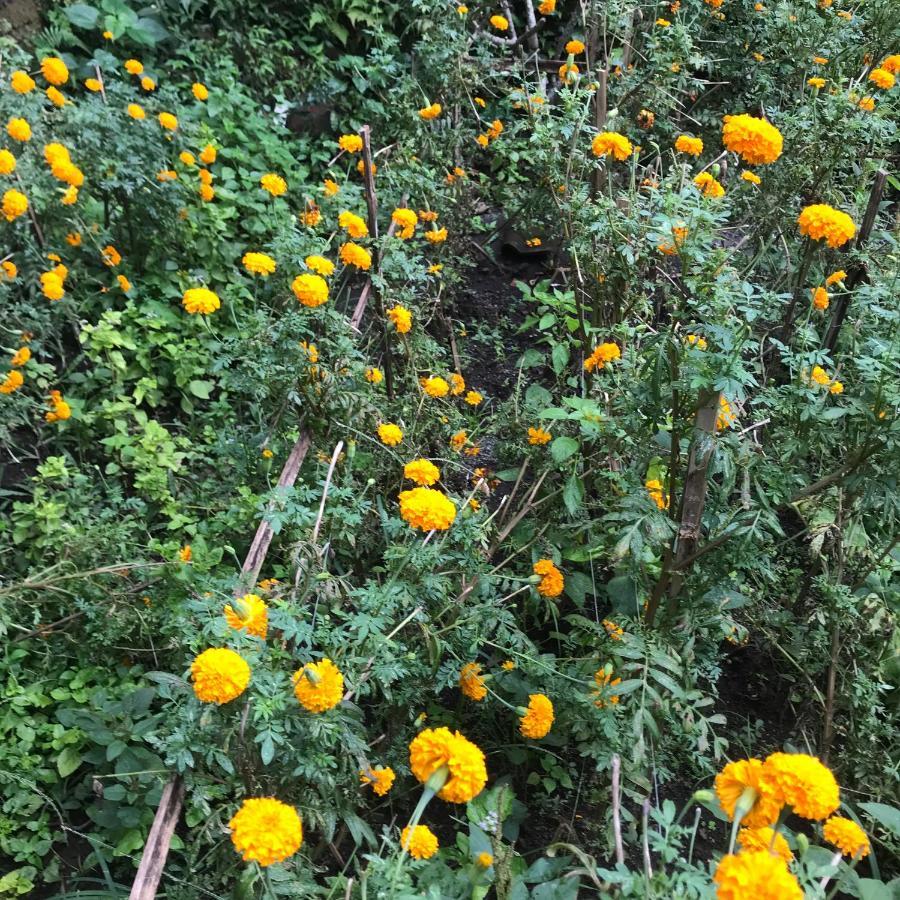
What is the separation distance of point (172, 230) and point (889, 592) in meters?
2.84

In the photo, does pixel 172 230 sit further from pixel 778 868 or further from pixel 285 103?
pixel 778 868

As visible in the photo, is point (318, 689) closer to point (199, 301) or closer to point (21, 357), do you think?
point (199, 301)

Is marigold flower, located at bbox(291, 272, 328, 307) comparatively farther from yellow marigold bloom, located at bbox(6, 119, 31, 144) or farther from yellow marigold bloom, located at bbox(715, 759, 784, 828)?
yellow marigold bloom, located at bbox(715, 759, 784, 828)

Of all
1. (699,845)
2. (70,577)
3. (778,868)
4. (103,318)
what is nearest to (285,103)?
(103,318)

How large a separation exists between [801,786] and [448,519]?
84 cm

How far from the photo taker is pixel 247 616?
1.42m

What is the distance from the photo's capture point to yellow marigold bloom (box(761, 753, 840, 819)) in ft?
3.37

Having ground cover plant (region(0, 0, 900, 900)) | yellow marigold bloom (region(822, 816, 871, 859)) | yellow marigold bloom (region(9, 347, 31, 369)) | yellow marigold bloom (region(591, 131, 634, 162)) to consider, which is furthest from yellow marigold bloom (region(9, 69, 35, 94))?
yellow marigold bloom (region(822, 816, 871, 859))

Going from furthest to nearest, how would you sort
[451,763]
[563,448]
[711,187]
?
[563,448]
[711,187]
[451,763]

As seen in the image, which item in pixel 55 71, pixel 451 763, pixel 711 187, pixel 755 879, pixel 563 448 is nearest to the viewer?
pixel 755 879

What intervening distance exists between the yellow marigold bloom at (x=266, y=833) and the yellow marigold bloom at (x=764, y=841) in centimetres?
64

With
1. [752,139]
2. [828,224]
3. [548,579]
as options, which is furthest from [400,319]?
[828,224]

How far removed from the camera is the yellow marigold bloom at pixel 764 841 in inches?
41.9

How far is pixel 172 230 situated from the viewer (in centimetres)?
312
